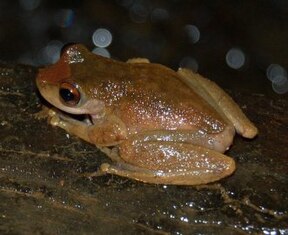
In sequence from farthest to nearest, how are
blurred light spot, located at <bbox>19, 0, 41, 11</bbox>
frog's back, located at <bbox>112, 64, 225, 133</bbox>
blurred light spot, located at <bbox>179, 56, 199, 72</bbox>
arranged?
1. blurred light spot, located at <bbox>19, 0, 41, 11</bbox>
2. blurred light spot, located at <bbox>179, 56, 199, 72</bbox>
3. frog's back, located at <bbox>112, 64, 225, 133</bbox>

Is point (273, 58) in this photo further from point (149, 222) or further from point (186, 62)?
point (149, 222)

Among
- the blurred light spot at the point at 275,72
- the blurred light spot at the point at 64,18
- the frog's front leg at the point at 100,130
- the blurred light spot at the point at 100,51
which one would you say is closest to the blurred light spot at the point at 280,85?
the blurred light spot at the point at 275,72

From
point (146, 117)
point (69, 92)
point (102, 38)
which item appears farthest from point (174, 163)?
point (102, 38)

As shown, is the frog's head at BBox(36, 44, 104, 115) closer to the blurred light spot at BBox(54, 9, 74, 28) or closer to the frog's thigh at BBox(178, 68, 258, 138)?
the frog's thigh at BBox(178, 68, 258, 138)

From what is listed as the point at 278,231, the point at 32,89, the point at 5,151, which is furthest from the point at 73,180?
the point at 278,231

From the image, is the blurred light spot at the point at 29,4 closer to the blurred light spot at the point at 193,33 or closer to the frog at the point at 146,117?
the blurred light spot at the point at 193,33

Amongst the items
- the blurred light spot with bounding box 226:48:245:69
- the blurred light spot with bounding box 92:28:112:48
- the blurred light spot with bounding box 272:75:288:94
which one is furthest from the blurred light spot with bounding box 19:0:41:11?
the blurred light spot with bounding box 272:75:288:94
